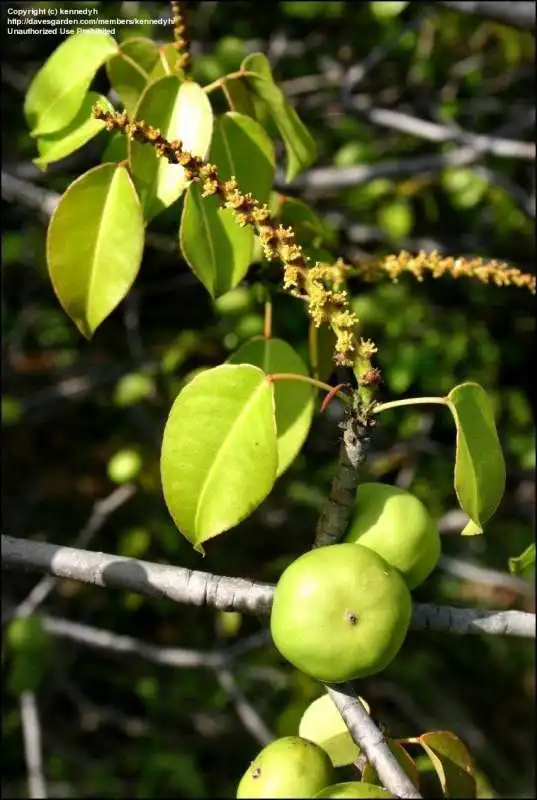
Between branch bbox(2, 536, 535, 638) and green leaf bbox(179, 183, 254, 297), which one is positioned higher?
green leaf bbox(179, 183, 254, 297)

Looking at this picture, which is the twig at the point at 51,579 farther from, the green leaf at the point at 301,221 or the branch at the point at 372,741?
the branch at the point at 372,741

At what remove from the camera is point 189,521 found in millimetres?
1026

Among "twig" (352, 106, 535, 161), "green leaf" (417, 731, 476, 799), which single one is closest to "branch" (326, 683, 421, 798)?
"green leaf" (417, 731, 476, 799)

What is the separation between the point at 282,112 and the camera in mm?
1499

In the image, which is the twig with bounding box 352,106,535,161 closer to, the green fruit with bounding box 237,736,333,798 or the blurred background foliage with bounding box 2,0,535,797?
the blurred background foliage with bounding box 2,0,535,797

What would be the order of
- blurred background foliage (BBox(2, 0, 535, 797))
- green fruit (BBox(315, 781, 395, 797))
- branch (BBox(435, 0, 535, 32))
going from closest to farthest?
green fruit (BBox(315, 781, 395, 797)) < branch (BBox(435, 0, 535, 32)) < blurred background foliage (BBox(2, 0, 535, 797))

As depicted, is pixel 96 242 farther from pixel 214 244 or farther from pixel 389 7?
pixel 389 7

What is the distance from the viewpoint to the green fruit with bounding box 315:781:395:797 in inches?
32.2

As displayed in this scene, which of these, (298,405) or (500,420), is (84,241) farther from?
(500,420)

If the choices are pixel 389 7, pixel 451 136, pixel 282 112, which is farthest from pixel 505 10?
pixel 282 112

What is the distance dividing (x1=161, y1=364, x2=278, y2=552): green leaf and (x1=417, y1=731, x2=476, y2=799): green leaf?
0.43 meters

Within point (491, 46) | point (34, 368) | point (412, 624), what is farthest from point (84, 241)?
point (491, 46)

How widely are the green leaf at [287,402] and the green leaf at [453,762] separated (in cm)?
43

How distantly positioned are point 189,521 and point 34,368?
2.16 meters
